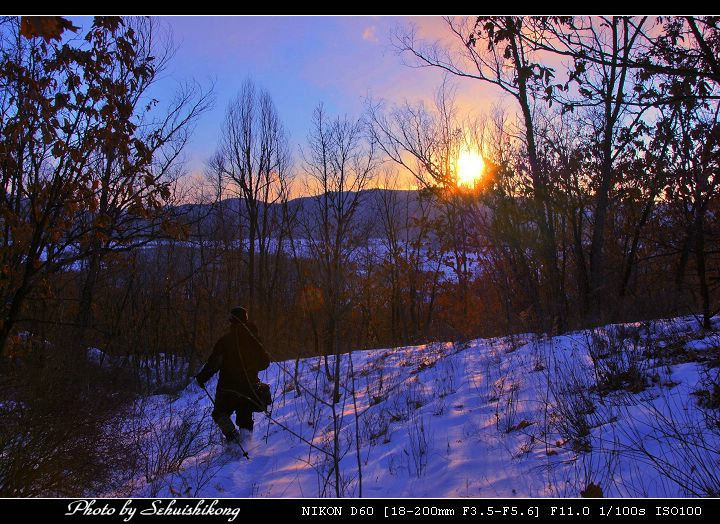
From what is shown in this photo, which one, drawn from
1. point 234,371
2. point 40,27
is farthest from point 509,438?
point 40,27

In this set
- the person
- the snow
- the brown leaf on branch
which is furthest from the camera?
the person

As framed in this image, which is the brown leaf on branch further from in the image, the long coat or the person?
the long coat

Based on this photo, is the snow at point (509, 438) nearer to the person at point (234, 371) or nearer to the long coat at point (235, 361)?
the person at point (234, 371)

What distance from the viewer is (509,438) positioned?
4.00 metres

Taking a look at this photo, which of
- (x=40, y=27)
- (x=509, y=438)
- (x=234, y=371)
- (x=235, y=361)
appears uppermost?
(x=40, y=27)

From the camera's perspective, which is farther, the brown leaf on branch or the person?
the person

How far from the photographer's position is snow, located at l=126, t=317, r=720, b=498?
3.01 m

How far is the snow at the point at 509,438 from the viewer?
3012 millimetres

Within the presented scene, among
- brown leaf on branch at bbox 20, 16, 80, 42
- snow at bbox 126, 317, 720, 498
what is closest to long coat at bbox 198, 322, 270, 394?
snow at bbox 126, 317, 720, 498

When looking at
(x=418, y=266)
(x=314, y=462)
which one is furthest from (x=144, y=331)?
(x=314, y=462)

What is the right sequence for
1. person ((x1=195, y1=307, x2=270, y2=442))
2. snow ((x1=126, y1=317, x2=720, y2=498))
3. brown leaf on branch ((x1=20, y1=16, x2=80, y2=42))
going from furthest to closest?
person ((x1=195, y1=307, x2=270, y2=442)) < snow ((x1=126, y1=317, x2=720, y2=498)) < brown leaf on branch ((x1=20, y1=16, x2=80, y2=42))

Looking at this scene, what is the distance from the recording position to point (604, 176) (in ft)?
28.4

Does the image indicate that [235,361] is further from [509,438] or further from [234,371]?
[509,438]

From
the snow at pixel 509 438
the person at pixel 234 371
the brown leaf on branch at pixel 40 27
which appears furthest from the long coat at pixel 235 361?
the brown leaf on branch at pixel 40 27
